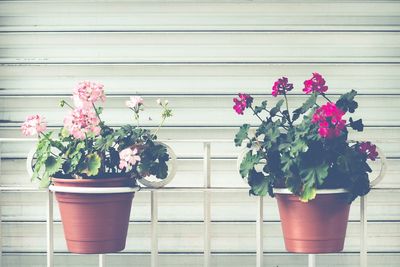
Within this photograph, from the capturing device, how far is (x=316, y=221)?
10.2ft

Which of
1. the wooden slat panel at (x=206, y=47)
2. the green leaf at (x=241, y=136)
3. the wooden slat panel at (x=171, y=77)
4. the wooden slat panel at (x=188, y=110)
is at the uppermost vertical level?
the wooden slat panel at (x=206, y=47)

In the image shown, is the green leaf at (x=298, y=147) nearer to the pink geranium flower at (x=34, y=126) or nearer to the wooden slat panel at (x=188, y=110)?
the pink geranium flower at (x=34, y=126)

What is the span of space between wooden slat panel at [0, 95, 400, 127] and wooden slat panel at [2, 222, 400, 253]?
682 mm

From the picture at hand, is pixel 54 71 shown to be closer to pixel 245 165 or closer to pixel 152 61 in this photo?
pixel 152 61

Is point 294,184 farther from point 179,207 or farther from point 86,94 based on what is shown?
point 179,207

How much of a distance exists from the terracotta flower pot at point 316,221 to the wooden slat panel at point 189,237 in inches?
43.7

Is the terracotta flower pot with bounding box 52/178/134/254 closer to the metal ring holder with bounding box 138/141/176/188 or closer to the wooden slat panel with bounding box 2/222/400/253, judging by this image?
the metal ring holder with bounding box 138/141/176/188

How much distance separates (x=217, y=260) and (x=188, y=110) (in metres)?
1.01

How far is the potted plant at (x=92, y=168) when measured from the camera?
10.1ft

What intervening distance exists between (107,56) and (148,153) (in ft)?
4.55

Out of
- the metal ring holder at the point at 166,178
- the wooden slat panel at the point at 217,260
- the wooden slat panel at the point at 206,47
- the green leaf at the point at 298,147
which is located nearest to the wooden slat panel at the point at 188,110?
the wooden slat panel at the point at 206,47

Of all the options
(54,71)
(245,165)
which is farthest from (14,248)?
(245,165)

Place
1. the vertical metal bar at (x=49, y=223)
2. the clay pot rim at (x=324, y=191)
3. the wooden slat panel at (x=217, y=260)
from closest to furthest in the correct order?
the clay pot rim at (x=324, y=191), the vertical metal bar at (x=49, y=223), the wooden slat panel at (x=217, y=260)

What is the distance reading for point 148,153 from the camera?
3154mm
